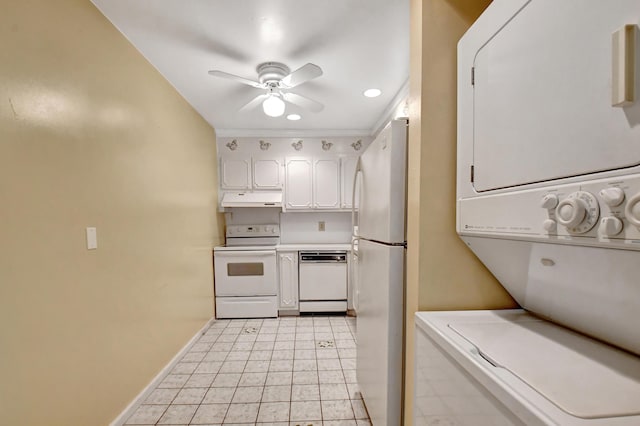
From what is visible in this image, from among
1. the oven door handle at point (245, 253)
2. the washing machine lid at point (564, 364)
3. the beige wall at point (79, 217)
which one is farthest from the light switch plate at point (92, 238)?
the oven door handle at point (245, 253)

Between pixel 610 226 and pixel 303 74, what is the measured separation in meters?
1.76

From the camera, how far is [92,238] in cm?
136

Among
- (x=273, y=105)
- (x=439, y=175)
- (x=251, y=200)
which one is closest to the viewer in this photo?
(x=439, y=175)

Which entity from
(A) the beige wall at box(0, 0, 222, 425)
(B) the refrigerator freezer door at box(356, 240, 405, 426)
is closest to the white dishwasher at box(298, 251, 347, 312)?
(A) the beige wall at box(0, 0, 222, 425)

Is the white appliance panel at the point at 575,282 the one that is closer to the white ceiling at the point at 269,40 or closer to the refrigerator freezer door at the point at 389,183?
the refrigerator freezer door at the point at 389,183

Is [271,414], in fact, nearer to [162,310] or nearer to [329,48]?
[162,310]

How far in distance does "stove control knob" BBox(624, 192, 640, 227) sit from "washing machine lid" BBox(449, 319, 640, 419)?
1.15 feet

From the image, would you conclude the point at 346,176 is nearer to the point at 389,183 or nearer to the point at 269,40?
the point at 269,40

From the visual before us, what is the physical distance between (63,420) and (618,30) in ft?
7.22

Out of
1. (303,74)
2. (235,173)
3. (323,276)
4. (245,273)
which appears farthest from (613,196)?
(235,173)

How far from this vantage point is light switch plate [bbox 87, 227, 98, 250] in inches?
52.6

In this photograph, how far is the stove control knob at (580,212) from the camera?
0.50m

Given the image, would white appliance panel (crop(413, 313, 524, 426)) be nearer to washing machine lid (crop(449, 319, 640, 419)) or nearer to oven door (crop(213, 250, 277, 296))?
washing machine lid (crop(449, 319, 640, 419))

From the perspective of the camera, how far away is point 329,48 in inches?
71.1
